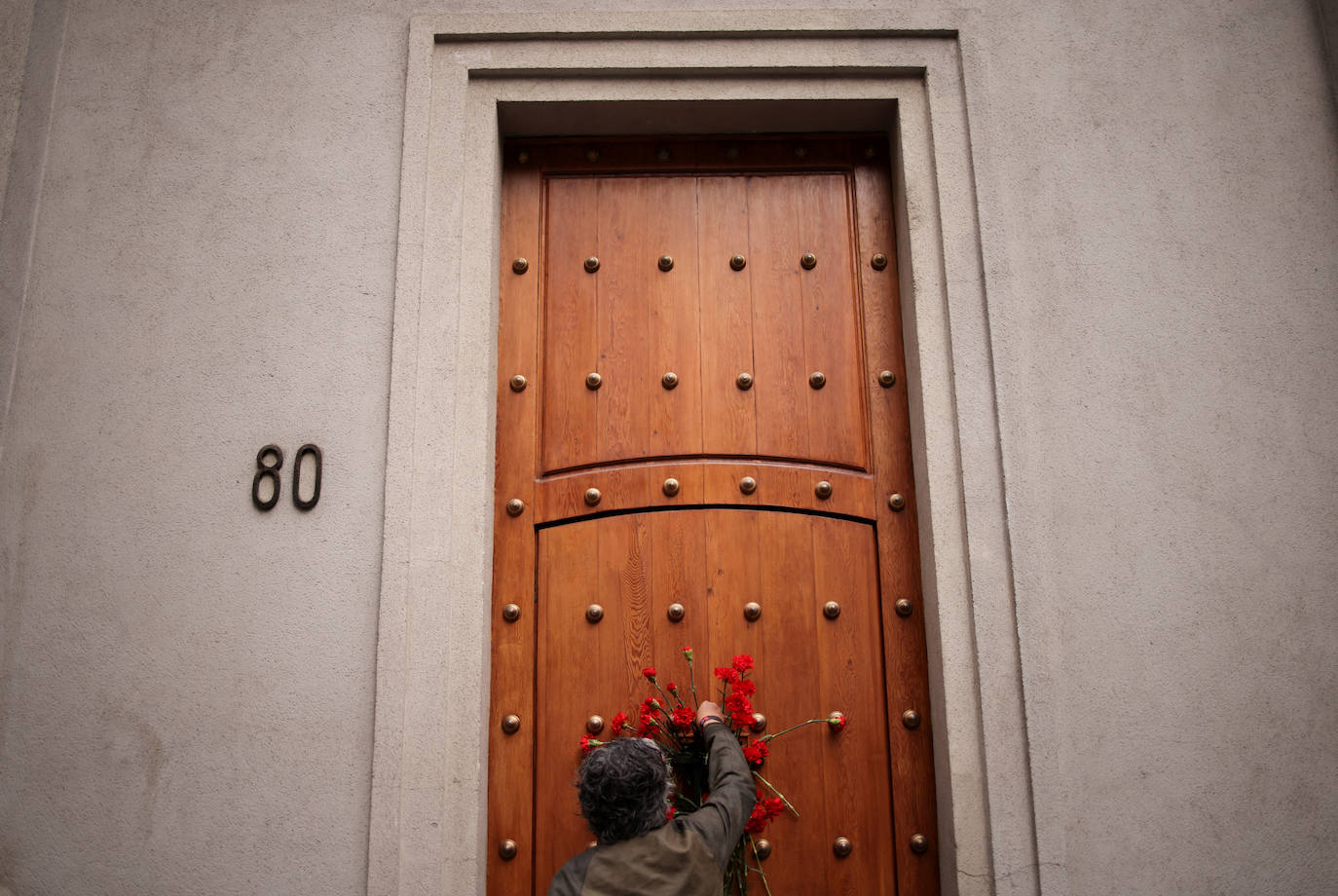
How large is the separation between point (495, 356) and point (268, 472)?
72cm

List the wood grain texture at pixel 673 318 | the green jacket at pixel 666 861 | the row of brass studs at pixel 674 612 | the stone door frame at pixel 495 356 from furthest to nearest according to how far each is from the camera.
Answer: the wood grain texture at pixel 673 318
the row of brass studs at pixel 674 612
the stone door frame at pixel 495 356
the green jacket at pixel 666 861

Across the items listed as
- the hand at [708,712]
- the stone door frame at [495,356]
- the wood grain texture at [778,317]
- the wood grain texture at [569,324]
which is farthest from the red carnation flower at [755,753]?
the wood grain texture at [569,324]

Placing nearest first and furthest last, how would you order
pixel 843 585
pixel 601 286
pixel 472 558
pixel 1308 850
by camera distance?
pixel 1308 850, pixel 472 558, pixel 843 585, pixel 601 286

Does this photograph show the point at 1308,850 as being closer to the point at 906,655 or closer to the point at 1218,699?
the point at 1218,699

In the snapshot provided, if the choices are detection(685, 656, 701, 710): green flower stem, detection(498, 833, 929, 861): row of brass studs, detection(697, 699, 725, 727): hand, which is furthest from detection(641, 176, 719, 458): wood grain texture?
detection(498, 833, 929, 861): row of brass studs

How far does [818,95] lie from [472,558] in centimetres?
175

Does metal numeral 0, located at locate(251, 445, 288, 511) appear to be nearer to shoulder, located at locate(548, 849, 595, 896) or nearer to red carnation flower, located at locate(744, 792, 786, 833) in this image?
shoulder, located at locate(548, 849, 595, 896)

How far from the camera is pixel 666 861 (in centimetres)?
181

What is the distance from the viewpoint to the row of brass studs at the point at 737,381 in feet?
8.64

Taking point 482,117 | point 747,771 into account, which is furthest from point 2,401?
point 747,771

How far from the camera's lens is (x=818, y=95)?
2652 mm

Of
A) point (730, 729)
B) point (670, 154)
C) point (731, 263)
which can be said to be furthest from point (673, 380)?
point (730, 729)

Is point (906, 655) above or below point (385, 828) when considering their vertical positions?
above

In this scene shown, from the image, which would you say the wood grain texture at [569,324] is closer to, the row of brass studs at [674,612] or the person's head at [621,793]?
the row of brass studs at [674,612]
